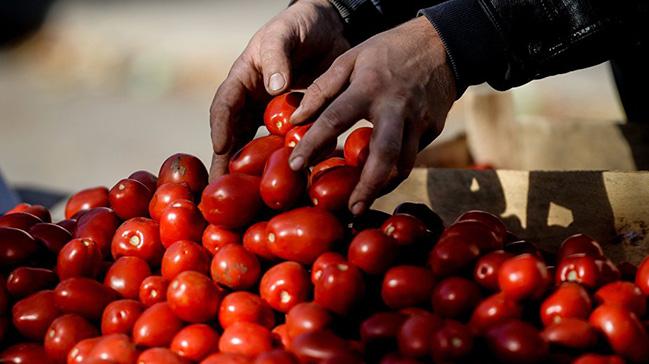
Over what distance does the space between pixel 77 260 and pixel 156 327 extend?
27cm

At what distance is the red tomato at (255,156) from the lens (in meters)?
1.70

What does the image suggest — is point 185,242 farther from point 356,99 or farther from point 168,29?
point 168,29

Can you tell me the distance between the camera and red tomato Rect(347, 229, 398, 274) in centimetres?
147

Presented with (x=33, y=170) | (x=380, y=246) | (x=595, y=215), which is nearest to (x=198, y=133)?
(x=33, y=170)

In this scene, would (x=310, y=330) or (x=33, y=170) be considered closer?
(x=310, y=330)

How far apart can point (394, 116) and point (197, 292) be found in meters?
0.52

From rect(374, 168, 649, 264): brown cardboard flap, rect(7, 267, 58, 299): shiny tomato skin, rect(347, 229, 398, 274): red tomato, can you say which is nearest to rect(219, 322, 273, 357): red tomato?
rect(347, 229, 398, 274): red tomato

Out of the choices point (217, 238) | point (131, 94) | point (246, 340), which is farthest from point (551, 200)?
point (131, 94)

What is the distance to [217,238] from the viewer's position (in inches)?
64.9

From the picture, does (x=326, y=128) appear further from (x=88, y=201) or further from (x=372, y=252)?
(x=88, y=201)

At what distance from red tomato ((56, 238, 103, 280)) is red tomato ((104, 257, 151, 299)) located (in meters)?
0.04

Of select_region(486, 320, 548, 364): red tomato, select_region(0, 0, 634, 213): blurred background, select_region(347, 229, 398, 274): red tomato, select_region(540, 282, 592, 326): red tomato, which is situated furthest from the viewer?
select_region(0, 0, 634, 213): blurred background

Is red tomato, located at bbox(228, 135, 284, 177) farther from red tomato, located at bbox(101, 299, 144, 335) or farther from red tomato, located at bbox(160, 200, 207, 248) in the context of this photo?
red tomato, located at bbox(101, 299, 144, 335)

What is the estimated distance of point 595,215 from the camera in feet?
6.86
